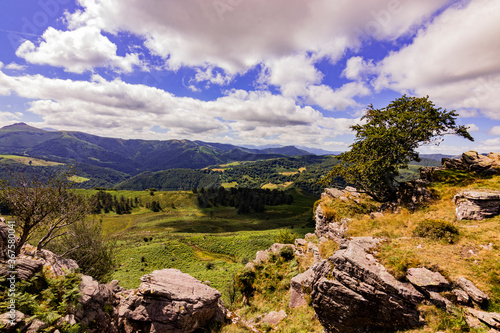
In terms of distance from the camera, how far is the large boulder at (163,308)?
56.4 ft

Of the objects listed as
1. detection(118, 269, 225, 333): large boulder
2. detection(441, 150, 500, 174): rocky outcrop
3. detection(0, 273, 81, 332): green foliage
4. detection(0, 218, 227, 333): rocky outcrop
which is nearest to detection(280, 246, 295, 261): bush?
detection(0, 218, 227, 333): rocky outcrop

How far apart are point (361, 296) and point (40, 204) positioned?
2988 centimetres

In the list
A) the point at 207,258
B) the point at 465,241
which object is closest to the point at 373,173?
the point at 465,241

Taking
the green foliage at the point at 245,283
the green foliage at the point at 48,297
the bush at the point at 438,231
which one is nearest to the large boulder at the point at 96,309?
the green foliage at the point at 48,297

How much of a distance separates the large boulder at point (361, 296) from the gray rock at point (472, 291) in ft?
7.61

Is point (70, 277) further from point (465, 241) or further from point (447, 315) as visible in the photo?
point (465, 241)

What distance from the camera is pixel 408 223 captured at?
1878cm

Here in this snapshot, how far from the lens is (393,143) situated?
2353cm

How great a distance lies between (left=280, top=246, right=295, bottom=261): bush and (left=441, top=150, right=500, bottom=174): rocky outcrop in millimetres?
25536

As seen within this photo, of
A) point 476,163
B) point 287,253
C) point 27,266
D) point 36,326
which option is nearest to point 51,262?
point 27,266

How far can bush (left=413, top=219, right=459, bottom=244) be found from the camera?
14.9m

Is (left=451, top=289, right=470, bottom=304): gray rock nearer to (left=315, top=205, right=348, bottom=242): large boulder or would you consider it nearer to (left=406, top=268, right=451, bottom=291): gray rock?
(left=406, top=268, right=451, bottom=291): gray rock

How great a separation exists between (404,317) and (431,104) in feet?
86.1

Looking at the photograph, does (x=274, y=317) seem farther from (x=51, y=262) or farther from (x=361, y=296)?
(x=51, y=262)
